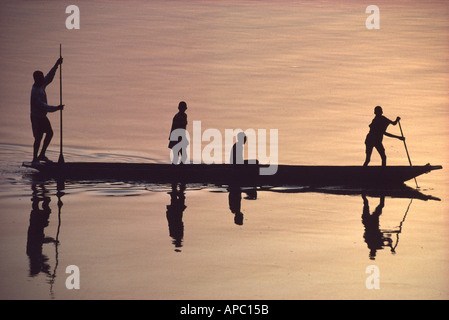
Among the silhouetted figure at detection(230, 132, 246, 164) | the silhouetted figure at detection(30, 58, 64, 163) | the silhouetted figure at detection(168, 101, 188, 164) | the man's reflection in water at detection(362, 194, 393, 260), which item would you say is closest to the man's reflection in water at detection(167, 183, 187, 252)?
the silhouetted figure at detection(168, 101, 188, 164)

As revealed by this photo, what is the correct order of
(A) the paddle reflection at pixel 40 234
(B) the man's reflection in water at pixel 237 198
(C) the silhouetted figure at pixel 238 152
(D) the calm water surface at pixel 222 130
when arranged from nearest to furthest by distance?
1. (A) the paddle reflection at pixel 40 234
2. (D) the calm water surface at pixel 222 130
3. (B) the man's reflection in water at pixel 237 198
4. (C) the silhouetted figure at pixel 238 152

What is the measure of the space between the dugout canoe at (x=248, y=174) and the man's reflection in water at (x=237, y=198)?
53 cm

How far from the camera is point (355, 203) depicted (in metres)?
18.6

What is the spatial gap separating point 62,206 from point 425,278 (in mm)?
7626

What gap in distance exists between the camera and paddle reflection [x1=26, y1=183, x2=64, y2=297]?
12.7 m

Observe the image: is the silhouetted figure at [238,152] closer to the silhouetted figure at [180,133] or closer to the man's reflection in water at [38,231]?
the silhouetted figure at [180,133]

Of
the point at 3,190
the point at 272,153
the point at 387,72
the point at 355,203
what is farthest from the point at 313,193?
the point at 387,72

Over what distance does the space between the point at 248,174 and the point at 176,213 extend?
165 inches

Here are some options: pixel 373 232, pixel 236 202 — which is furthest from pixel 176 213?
pixel 373 232

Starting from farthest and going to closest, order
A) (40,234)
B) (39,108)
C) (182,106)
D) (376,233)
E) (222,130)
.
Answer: (222,130)
(182,106)
(39,108)
(376,233)
(40,234)

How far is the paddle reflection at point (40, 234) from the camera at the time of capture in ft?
41.6

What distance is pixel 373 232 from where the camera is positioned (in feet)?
51.4

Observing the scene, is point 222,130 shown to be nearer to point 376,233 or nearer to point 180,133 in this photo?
point 180,133

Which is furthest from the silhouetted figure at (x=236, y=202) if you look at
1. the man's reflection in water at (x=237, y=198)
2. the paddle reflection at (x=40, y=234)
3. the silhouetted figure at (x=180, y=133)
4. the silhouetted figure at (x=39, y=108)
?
the silhouetted figure at (x=39, y=108)
